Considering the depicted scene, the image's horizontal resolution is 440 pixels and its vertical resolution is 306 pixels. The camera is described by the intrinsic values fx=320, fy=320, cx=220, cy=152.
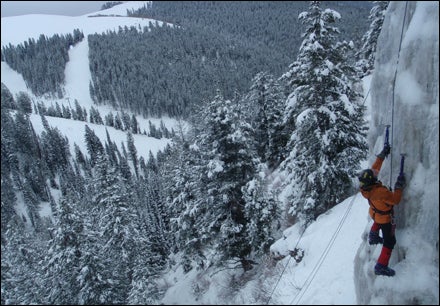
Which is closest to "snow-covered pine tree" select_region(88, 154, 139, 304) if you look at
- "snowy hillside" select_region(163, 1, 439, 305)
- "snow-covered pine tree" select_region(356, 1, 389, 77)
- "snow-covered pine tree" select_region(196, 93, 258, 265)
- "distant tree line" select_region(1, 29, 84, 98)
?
"snow-covered pine tree" select_region(196, 93, 258, 265)

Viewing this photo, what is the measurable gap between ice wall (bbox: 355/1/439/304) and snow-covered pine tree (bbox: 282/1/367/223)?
6.38 m

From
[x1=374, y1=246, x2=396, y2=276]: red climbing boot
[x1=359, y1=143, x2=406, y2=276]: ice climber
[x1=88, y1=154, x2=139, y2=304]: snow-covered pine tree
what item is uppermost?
[x1=359, y1=143, x2=406, y2=276]: ice climber

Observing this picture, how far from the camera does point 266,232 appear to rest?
15820 millimetres

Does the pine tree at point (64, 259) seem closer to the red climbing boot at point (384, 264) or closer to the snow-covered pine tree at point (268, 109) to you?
the red climbing boot at point (384, 264)

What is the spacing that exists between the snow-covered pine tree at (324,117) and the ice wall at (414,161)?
6382 mm

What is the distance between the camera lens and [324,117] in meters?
14.4

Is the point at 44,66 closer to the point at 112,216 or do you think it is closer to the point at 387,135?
the point at 112,216

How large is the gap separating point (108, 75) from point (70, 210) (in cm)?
A: 19029

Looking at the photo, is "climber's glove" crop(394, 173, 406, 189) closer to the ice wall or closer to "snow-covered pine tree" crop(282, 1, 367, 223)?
the ice wall

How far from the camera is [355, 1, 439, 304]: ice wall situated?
6035 millimetres

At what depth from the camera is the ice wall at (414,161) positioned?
6035mm

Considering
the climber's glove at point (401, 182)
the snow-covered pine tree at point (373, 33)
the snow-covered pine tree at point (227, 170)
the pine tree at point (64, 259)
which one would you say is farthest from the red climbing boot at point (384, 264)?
the snow-covered pine tree at point (373, 33)

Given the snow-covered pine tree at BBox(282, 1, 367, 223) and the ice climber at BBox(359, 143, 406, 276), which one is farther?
the snow-covered pine tree at BBox(282, 1, 367, 223)

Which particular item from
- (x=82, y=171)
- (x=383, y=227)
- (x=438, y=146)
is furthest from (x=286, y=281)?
(x=82, y=171)
